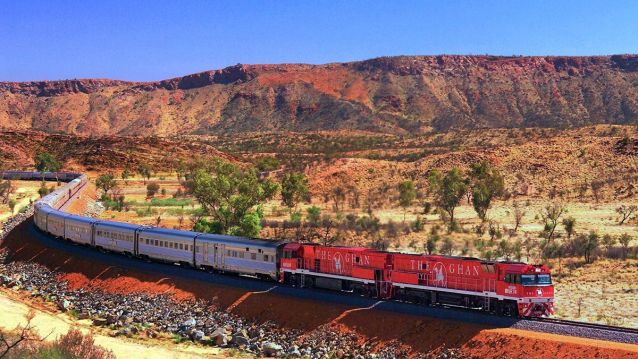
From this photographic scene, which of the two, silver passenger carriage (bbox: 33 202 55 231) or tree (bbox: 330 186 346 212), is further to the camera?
tree (bbox: 330 186 346 212)

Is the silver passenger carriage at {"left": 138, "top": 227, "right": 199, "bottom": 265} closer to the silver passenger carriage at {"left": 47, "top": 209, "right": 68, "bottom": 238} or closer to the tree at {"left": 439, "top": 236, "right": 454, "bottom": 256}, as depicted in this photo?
the silver passenger carriage at {"left": 47, "top": 209, "right": 68, "bottom": 238}

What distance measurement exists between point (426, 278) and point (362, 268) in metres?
3.47

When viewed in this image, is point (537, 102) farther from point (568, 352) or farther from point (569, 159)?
point (568, 352)

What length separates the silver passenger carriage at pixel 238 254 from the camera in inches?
1353

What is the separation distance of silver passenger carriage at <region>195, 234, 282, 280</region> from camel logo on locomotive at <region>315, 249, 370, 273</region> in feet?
8.74

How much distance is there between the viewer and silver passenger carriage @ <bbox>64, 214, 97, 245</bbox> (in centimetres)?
4729

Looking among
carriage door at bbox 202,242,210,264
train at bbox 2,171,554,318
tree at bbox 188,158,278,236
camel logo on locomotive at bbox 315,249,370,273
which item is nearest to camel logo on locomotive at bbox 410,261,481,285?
train at bbox 2,171,554,318

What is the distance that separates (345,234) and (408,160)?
5009 cm

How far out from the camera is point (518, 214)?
61188 mm

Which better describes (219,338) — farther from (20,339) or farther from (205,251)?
(20,339)

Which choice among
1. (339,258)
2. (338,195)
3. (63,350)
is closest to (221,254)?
(339,258)

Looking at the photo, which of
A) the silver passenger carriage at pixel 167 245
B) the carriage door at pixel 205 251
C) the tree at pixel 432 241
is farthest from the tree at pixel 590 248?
the silver passenger carriage at pixel 167 245

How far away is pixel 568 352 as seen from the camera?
23.0 metres

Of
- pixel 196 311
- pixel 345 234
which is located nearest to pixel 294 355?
pixel 196 311
